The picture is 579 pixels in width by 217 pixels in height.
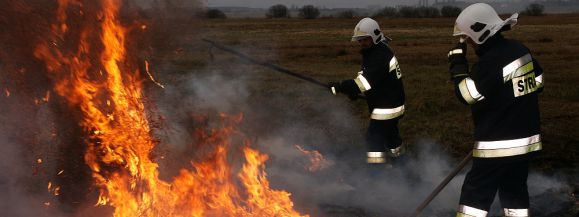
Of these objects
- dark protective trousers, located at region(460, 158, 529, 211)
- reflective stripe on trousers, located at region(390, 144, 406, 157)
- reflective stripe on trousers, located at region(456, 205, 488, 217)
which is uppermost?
dark protective trousers, located at region(460, 158, 529, 211)

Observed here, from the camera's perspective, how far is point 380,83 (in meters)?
6.18

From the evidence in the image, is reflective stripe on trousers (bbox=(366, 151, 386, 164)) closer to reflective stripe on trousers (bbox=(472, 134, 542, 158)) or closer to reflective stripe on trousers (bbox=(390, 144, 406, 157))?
reflective stripe on trousers (bbox=(390, 144, 406, 157))

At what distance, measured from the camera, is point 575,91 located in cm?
1237

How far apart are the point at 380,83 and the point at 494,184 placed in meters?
2.22

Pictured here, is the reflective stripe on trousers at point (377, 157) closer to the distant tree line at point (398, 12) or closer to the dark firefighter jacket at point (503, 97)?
the dark firefighter jacket at point (503, 97)

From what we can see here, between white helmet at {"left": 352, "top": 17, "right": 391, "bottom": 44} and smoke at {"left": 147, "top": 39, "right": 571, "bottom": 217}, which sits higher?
white helmet at {"left": 352, "top": 17, "right": 391, "bottom": 44}

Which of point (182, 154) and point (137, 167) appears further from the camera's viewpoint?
point (182, 154)

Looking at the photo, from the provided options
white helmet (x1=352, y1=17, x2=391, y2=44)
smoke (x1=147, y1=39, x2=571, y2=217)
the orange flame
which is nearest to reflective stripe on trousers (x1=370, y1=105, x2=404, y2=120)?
smoke (x1=147, y1=39, x2=571, y2=217)

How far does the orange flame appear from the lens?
690cm

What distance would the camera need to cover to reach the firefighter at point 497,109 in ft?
13.4

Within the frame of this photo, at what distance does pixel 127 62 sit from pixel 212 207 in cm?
150

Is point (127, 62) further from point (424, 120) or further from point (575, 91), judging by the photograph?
point (575, 91)

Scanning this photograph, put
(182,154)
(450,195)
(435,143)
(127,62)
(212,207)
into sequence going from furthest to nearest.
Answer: (435,143) → (450,195) → (182,154) → (212,207) → (127,62)

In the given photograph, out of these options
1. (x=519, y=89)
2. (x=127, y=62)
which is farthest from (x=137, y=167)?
(x=519, y=89)
